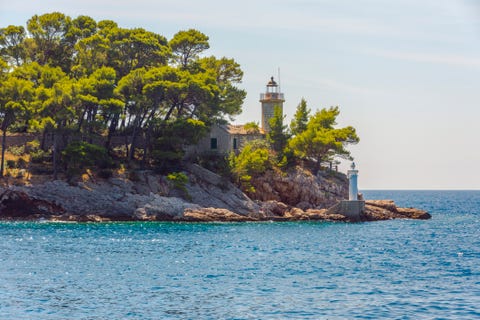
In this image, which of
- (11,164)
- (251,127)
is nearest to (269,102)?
(251,127)

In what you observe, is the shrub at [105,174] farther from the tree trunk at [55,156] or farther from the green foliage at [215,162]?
the green foliage at [215,162]

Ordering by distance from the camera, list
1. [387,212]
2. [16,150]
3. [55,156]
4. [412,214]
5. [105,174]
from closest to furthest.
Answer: [55,156] → [105,174] → [16,150] → [387,212] → [412,214]

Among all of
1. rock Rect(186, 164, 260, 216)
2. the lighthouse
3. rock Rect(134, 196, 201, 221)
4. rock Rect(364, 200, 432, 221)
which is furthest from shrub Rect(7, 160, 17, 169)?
rock Rect(364, 200, 432, 221)

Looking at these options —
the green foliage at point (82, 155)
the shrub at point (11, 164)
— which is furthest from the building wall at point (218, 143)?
the shrub at point (11, 164)

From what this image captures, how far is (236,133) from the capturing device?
3246 inches

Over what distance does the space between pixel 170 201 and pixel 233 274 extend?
34689mm

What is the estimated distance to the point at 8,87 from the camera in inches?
2657

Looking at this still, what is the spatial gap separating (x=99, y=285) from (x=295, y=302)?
348 inches

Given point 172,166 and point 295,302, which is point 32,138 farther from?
point 295,302

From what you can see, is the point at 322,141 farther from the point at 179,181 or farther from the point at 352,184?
the point at 179,181

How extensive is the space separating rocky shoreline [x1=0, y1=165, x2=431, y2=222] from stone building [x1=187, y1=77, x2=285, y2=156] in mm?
6075

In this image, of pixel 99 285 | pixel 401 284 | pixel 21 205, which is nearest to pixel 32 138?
pixel 21 205

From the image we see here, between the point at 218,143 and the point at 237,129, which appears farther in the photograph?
the point at 237,129

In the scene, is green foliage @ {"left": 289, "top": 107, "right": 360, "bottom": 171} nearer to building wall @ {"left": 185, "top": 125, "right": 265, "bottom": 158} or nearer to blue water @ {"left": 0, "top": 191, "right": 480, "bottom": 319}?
building wall @ {"left": 185, "top": 125, "right": 265, "bottom": 158}
